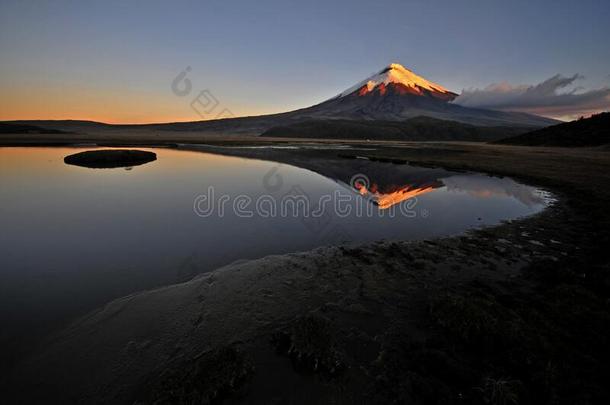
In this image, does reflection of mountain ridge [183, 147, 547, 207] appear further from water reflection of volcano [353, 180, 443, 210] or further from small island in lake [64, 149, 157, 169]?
small island in lake [64, 149, 157, 169]

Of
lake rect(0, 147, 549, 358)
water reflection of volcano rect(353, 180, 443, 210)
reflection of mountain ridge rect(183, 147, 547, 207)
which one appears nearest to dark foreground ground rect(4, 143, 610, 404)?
lake rect(0, 147, 549, 358)

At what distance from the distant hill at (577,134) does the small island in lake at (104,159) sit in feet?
308

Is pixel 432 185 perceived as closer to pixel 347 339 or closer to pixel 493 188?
pixel 493 188

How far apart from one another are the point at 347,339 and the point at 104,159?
44026 millimetres

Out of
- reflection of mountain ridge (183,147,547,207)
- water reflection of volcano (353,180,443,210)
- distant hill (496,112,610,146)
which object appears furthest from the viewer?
distant hill (496,112,610,146)

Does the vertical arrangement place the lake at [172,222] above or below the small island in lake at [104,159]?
below

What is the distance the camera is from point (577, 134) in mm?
70250

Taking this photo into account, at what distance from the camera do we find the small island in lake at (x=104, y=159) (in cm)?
3594

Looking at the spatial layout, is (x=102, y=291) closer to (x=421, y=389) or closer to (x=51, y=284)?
(x=51, y=284)

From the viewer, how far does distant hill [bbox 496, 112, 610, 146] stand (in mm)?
64250

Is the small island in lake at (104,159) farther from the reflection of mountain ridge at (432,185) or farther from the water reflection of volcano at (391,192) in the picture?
the water reflection of volcano at (391,192)

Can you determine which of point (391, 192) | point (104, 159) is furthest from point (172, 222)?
point (104, 159)

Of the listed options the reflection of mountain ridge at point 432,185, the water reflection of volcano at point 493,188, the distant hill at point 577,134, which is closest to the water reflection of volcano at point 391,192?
the reflection of mountain ridge at point 432,185

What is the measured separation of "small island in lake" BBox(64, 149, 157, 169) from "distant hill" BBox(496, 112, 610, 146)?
93.7 meters
